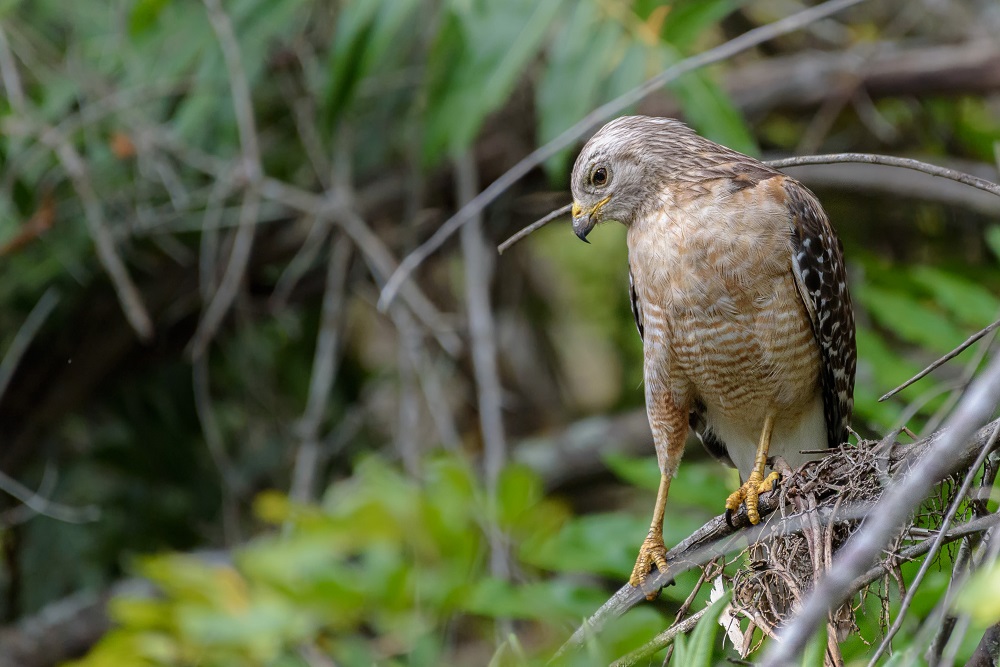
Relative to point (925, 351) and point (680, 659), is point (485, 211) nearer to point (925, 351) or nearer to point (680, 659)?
point (925, 351)

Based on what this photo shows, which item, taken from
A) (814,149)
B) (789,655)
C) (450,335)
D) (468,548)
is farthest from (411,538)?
(814,149)

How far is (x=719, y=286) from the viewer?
9.76 ft

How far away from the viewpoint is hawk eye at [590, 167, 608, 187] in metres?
3.23

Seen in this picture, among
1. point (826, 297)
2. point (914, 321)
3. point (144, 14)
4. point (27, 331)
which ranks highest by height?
point (144, 14)

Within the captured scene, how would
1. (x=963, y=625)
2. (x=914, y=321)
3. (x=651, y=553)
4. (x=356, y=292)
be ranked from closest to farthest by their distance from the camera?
(x=963, y=625), (x=651, y=553), (x=914, y=321), (x=356, y=292)

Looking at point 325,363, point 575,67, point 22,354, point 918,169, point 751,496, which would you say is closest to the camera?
point 918,169

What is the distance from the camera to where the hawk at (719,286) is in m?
3.00

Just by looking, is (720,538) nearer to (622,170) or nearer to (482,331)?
(622,170)

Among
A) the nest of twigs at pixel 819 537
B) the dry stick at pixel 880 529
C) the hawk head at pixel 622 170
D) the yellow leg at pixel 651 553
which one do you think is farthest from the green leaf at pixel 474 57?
the dry stick at pixel 880 529

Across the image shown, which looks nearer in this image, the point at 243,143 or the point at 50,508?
the point at 243,143

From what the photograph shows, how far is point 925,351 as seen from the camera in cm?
532

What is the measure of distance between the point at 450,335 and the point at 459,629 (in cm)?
236

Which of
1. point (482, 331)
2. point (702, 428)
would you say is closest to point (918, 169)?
point (702, 428)

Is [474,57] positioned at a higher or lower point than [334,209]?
higher
